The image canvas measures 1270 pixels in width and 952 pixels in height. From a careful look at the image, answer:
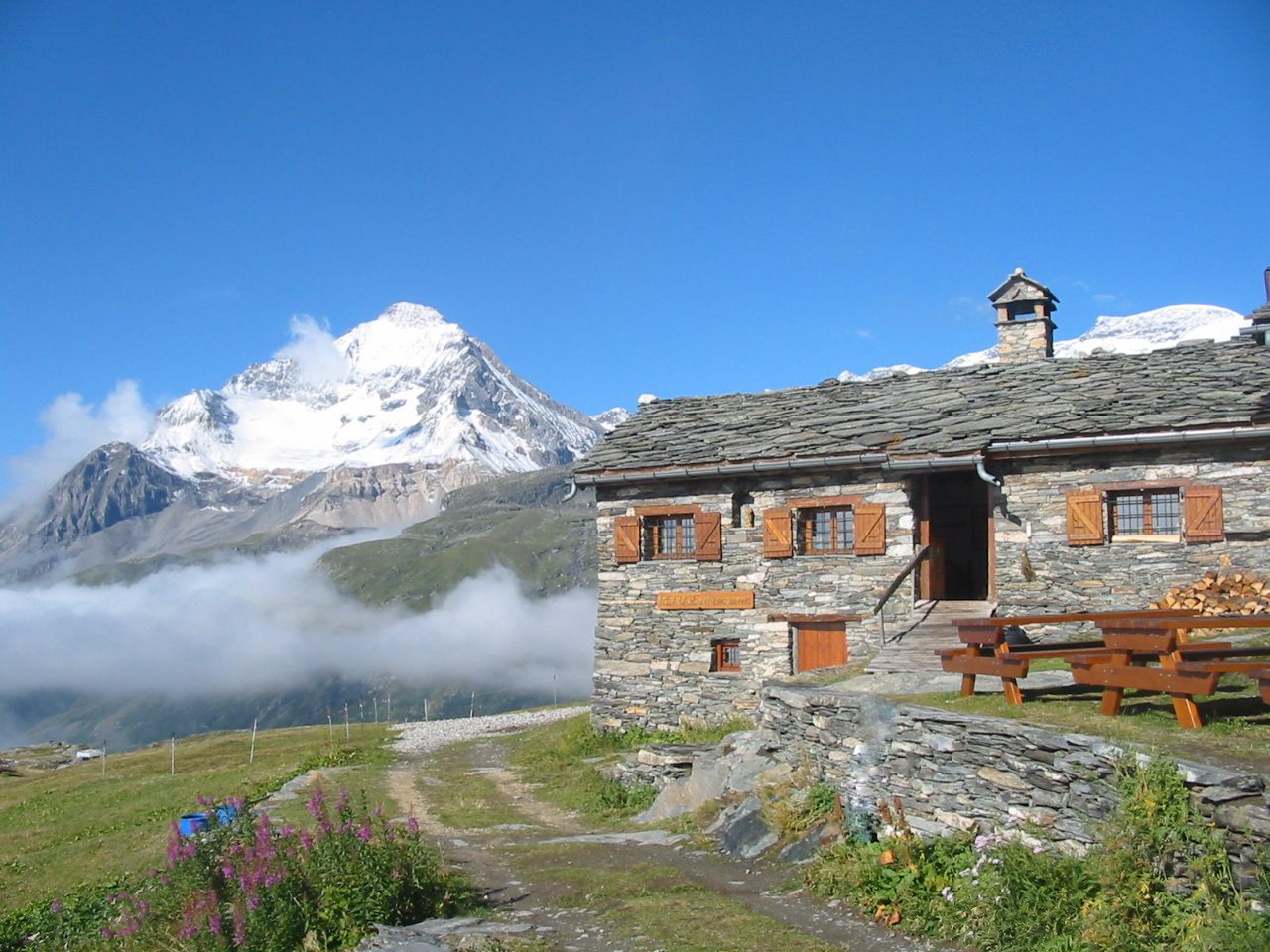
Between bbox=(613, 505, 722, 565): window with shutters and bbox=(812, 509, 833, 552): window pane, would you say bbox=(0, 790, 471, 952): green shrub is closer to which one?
bbox=(812, 509, 833, 552): window pane

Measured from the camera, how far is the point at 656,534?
966 inches

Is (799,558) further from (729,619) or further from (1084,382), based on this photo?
(1084,382)

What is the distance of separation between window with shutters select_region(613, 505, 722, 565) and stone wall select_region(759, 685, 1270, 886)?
8683mm

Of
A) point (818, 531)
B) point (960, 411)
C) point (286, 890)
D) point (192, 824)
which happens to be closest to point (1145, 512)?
point (960, 411)

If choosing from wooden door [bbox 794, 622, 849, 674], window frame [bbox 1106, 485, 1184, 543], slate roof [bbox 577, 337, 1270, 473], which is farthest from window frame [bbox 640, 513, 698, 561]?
window frame [bbox 1106, 485, 1184, 543]

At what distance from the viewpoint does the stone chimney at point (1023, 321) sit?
26.8 metres

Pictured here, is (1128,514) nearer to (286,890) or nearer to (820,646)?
(820,646)

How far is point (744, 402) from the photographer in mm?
27234

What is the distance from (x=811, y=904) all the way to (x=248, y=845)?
19.8 ft

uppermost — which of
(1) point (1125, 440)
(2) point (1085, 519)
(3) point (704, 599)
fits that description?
(1) point (1125, 440)

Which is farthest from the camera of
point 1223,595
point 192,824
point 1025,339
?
point 1025,339

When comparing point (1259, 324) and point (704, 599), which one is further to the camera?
point (1259, 324)

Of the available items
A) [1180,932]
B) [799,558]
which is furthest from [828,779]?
[799,558]

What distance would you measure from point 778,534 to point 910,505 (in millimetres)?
2710
